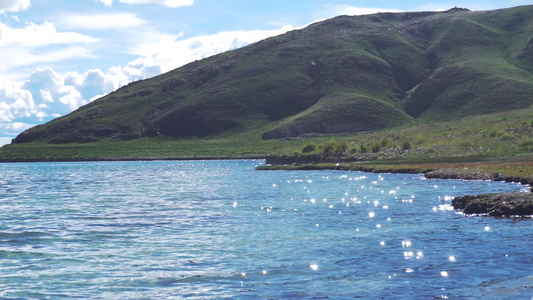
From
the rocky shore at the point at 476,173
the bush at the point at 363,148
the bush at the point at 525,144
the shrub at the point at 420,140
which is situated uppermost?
the shrub at the point at 420,140

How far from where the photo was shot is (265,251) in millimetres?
21266

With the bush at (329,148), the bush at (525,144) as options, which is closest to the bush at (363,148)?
the bush at (329,148)

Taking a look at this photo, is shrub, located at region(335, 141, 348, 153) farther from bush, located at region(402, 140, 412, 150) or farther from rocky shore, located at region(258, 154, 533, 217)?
bush, located at region(402, 140, 412, 150)

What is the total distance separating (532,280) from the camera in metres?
15.8

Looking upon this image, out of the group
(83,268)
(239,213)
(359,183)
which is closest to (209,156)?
(359,183)

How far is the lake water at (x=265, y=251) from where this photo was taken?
52.0 ft

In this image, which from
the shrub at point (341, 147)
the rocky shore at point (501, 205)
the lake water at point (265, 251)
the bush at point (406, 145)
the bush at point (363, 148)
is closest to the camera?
the lake water at point (265, 251)

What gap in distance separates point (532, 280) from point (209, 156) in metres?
157

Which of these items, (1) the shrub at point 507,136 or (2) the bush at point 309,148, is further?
(2) the bush at point 309,148

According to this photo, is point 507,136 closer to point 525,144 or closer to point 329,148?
point 525,144

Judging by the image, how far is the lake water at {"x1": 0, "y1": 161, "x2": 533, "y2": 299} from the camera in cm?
1584

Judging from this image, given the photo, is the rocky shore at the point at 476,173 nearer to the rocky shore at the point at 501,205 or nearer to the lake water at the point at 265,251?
the rocky shore at the point at 501,205

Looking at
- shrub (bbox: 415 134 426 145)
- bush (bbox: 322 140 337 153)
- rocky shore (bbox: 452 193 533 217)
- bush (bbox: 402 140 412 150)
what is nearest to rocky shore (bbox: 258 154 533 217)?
rocky shore (bbox: 452 193 533 217)

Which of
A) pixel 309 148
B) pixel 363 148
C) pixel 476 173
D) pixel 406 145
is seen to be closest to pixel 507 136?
pixel 406 145
